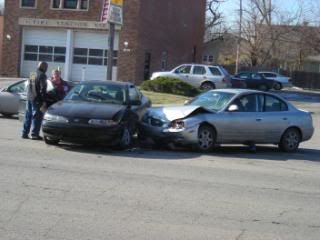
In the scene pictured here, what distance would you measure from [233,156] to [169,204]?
5804mm

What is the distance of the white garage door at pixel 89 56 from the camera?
43.8 m

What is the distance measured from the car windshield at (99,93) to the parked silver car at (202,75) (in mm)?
19703

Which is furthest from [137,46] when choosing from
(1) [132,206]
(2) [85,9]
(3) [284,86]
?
(1) [132,206]

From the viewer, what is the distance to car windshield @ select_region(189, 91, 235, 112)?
1395 cm

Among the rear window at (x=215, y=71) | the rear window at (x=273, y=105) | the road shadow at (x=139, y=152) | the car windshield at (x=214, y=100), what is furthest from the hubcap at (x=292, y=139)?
the rear window at (x=215, y=71)

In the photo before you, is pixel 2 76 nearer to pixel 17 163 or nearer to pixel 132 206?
pixel 17 163

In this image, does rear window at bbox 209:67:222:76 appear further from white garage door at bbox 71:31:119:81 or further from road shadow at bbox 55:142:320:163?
road shadow at bbox 55:142:320:163

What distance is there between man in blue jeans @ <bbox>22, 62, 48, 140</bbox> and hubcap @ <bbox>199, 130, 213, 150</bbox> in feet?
11.5

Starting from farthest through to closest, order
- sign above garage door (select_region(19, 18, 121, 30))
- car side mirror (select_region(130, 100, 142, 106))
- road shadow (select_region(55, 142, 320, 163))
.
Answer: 1. sign above garage door (select_region(19, 18, 121, 30))
2. car side mirror (select_region(130, 100, 142, 106))
3. road shadow (select_region(55, 142, 320, 163))

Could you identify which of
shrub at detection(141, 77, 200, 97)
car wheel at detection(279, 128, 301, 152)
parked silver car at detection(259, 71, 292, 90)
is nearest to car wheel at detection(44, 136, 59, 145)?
car wheel at detection(279, 128, 301, 152)

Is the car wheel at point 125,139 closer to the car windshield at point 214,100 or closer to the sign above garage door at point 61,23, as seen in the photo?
the car windshield at point 214,100

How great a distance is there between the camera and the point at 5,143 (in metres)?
12.8

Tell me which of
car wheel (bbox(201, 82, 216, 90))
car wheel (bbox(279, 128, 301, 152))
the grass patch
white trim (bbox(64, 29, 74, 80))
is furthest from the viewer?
white trim (bbox(64, 29, 74, 80))

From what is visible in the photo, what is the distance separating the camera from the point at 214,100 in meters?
14.3
